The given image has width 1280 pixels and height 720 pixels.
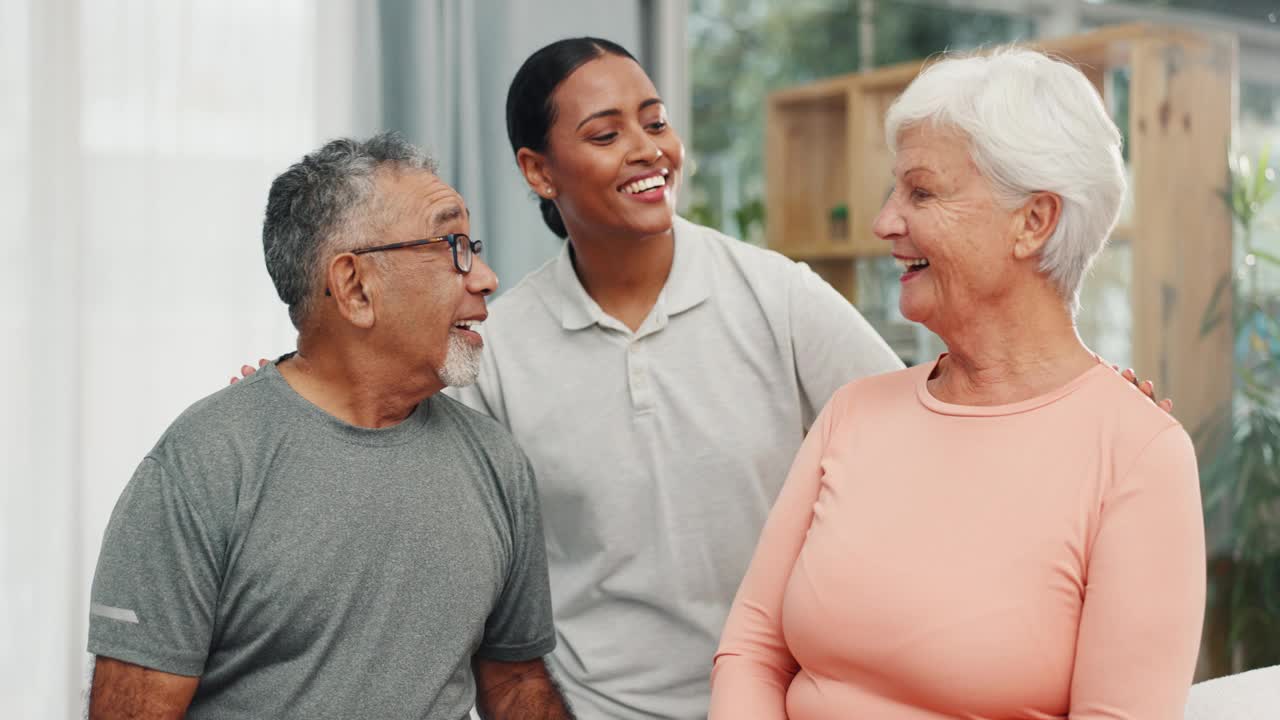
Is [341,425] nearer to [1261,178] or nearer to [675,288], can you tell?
[675,288]

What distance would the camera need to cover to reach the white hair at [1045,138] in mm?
1308

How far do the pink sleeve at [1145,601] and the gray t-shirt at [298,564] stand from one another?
82 centimetres

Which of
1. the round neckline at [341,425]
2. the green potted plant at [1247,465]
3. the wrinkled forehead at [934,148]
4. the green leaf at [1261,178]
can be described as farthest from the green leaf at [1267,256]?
the round neckline at [341,425]

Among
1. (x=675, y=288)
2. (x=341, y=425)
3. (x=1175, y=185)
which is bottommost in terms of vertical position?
(x=341, y=425)

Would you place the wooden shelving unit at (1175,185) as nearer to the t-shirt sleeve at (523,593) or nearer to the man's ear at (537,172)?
the man's ear at (537,172)

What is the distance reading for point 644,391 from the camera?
180 cm

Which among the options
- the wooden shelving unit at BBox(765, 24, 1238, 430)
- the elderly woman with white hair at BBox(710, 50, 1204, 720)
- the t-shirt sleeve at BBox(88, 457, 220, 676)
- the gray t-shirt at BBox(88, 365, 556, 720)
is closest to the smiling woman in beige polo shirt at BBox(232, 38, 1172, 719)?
the gray t-shirt at BBox(88, 365, 556, 720)

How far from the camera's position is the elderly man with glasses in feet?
4.74

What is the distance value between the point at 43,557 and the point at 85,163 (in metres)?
0.84

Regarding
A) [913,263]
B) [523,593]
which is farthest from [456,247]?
[913,263]

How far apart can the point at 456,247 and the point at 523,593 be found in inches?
19.9

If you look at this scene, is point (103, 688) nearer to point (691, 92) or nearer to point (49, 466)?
point (49, 466)

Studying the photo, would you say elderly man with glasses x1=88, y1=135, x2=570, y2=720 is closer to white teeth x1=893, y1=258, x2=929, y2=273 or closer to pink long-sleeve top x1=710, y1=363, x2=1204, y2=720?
pink long-sleeve top x1=710, y1=363, x2=1204, y2=720

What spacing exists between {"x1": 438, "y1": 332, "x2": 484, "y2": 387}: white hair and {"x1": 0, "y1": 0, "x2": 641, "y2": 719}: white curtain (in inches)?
49.5
